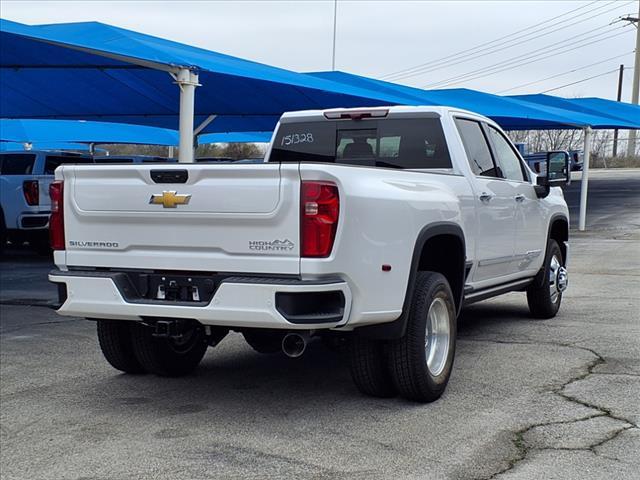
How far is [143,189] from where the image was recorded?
564 cm

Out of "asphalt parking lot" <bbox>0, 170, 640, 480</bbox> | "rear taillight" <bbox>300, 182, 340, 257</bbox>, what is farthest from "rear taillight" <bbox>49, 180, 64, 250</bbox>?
"rear taillight" <bbox>300, 182, 340, 257</bbox>

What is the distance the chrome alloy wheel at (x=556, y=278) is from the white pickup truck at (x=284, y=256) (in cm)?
222

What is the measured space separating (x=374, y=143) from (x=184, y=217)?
2487 millimetres

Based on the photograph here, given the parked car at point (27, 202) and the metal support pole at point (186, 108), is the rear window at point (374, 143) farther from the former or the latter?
the parked car at point (27, 202)

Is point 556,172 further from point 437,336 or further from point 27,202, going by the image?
point 27,202

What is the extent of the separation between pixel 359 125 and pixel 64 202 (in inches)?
105

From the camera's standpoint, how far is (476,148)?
7.55m

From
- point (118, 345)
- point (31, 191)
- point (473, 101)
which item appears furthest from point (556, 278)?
point (473, 101)

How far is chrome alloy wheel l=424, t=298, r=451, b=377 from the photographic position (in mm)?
6146

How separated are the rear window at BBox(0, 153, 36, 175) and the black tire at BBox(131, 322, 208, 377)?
11151 mm

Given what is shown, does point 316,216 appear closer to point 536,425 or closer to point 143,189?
point 143,189

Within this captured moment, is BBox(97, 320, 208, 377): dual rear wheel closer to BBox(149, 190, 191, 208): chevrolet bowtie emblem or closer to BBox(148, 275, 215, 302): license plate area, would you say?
BBox(148, 275, 215, 302): license plate area

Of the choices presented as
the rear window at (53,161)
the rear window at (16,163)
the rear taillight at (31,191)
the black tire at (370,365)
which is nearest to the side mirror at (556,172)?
the black tire at (370,365)

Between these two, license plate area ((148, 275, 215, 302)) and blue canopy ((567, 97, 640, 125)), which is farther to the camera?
blue canopy ((567, 97, 640, 125))
